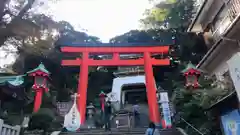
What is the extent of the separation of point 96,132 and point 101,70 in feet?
71.7

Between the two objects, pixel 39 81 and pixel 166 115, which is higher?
pixel 39 81

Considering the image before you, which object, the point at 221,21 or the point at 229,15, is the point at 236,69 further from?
the point at 221,21

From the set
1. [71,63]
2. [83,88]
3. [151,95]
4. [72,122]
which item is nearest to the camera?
[72,122]

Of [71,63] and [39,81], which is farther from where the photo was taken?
[71,63]

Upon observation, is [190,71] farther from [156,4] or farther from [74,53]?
[156,4]

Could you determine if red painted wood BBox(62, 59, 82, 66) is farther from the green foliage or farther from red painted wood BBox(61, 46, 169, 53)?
the green foliage

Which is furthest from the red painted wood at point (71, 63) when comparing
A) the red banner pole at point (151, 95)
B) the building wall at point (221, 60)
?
the building wall at point (221, 60)

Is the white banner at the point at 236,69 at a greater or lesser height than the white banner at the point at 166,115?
greater

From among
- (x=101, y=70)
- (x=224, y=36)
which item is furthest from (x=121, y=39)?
(x=224, y=36)

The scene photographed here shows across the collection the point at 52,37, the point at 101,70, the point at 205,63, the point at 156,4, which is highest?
the point at 156,4

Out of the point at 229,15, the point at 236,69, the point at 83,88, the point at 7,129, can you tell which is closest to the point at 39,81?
the point at 83,88

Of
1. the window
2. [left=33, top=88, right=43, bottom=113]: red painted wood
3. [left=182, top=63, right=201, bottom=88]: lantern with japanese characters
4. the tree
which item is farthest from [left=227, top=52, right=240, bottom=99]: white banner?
the tree

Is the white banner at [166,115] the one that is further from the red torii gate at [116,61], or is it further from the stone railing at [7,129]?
the stone railing at [7,129]

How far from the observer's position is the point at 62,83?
3022 centimetres
